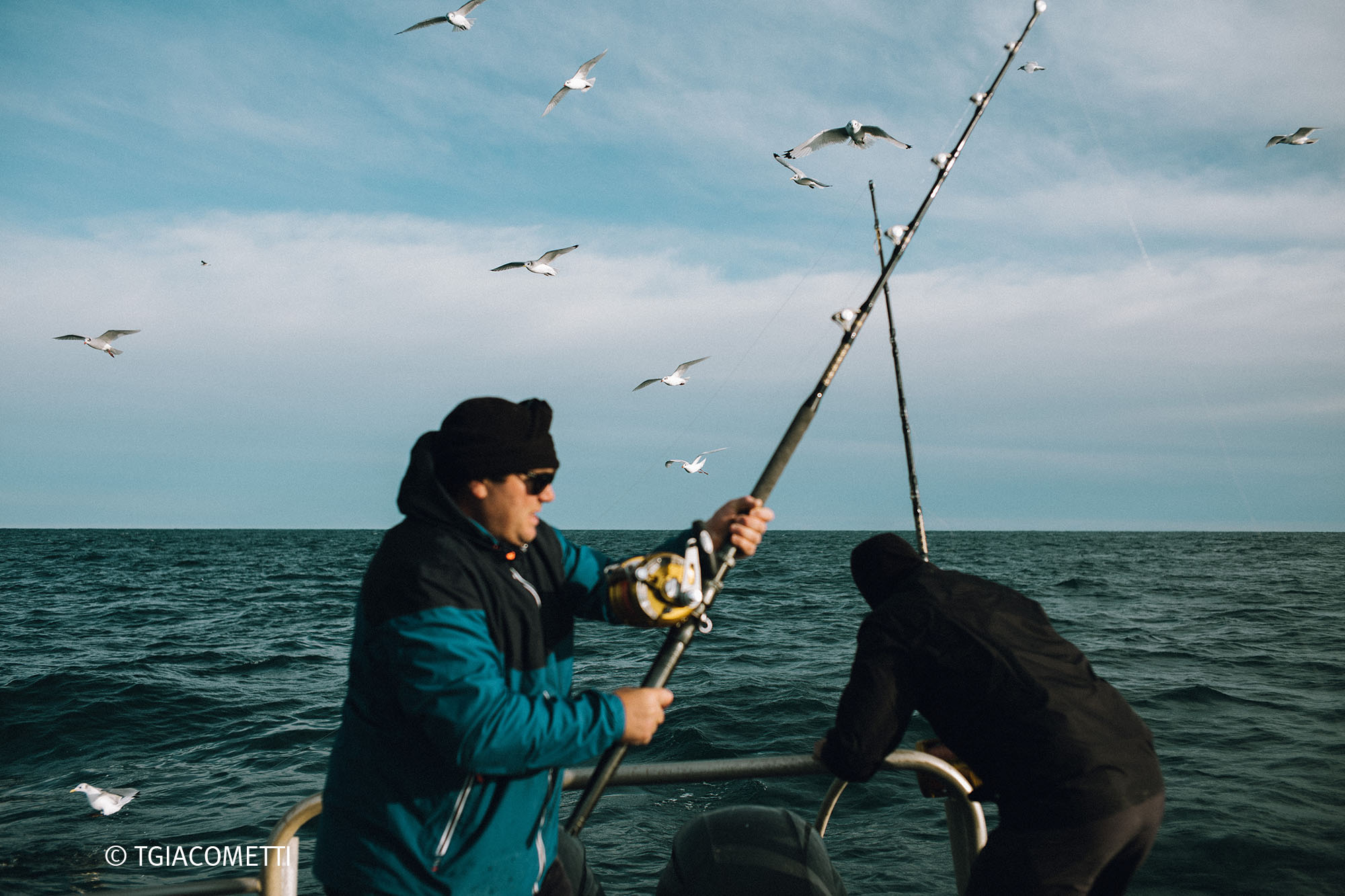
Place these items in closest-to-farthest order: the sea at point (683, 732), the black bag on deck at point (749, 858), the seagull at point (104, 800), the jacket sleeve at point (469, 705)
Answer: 1. the jacket sleeve at point (469, 705)
2. the black bag on deck at point (749, 858)
3. the sea at point (683, 732)
4. the seagull at point (104, 800)

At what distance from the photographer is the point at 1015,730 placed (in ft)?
7.68

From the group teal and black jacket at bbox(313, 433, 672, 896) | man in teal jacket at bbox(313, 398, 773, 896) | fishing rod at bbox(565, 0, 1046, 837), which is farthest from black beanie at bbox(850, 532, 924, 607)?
teal and black jacket at bbox(313, 433, 672, 896)

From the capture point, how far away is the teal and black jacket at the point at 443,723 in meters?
1.70

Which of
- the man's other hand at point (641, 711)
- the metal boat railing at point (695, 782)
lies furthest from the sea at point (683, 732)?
the man's other hand at point (641, 711)

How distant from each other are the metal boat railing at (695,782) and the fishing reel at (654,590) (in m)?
0.37

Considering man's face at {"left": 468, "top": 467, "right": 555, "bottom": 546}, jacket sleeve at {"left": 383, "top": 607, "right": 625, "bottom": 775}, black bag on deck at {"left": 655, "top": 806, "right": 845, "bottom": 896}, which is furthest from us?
black bag on deck at {"left": 655, "top": 806, "right": 845, "bottom": 896}

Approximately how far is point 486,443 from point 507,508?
0.16 m

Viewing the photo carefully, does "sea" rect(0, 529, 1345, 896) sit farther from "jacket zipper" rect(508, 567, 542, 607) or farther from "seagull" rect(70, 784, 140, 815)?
"jacket zipper" rect(508, 567, 542, 607)

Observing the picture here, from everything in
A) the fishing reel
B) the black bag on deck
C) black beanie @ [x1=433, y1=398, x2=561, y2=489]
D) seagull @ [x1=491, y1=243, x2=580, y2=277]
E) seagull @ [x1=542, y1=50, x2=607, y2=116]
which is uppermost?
seagull @ [x1=542, y1=50, x2=607, y2=116]

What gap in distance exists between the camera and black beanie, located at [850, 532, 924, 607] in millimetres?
2672

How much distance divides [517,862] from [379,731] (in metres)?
0.43

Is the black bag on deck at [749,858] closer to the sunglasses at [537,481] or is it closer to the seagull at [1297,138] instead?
the sunglasses at [537,481]

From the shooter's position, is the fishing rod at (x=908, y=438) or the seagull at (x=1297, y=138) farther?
the seagull at (x=1297, y=138)

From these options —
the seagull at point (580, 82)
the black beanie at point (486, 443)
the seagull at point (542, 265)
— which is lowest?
the black beanie at point (486, 443)
